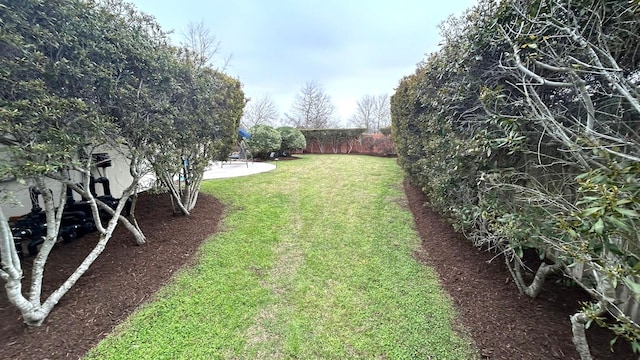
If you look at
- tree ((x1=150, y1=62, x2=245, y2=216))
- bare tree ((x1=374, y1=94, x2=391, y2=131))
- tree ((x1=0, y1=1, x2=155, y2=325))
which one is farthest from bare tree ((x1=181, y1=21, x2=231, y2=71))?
bare tree ((x1=374, y1=94, x2=391, y2=131))

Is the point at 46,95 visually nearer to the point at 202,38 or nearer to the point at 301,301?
the point at 301,301

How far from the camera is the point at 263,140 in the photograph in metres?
14.8

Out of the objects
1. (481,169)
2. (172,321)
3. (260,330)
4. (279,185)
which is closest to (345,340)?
(260,330)

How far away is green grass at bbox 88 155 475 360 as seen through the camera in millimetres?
2225

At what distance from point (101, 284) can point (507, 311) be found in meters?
4.36

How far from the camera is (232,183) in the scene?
27.6ft

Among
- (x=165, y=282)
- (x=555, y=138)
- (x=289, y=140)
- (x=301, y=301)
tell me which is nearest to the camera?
(x=555, y=138)

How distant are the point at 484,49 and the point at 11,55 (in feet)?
A: 13.6

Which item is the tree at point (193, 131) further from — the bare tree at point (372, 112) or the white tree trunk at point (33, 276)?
the bare tree at point (372, 112)

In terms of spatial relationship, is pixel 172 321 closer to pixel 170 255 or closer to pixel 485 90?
pixel 170 255

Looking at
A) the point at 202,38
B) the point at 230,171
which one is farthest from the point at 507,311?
the point at 202,38

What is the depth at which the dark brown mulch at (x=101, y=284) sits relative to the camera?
2150 mm

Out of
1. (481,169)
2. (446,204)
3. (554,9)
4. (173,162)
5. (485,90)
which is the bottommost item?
(446,204)

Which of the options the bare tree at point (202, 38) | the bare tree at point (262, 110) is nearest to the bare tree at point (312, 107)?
the bare tree at point (262, 110)
